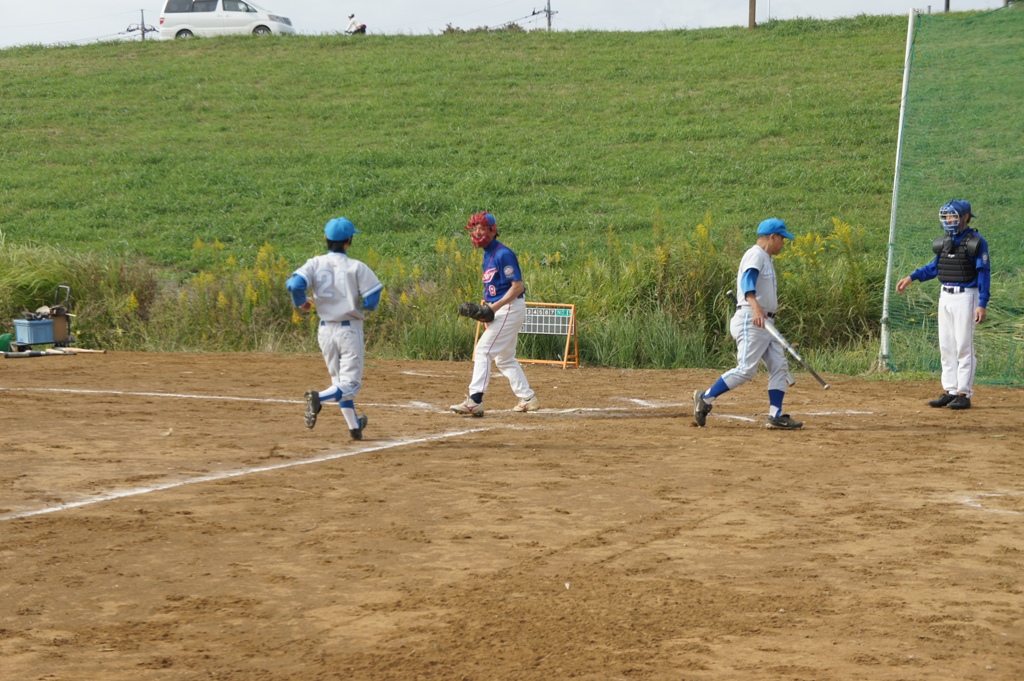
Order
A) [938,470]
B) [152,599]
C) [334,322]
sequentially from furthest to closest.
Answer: [334,322], [938,470], [152,599]

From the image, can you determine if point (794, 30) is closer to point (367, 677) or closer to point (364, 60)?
point (364, 60)

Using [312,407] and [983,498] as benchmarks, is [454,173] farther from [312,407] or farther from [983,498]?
[983,498]

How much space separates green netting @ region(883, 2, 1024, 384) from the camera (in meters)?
14.4

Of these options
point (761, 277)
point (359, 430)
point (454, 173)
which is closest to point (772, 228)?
point (761, 277)

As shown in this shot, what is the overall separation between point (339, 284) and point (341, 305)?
164 mm

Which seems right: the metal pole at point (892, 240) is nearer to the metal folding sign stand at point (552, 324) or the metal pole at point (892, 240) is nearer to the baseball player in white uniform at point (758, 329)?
the metal folding sign stand at point (552, 324)

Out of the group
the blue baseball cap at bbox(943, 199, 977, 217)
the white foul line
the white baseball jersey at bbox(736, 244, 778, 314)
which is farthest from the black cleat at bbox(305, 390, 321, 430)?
the blue baseball cap at bbox(943, 199, 977, 217)

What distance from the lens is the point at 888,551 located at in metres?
6.13

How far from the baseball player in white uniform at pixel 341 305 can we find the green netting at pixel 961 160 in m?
7.62

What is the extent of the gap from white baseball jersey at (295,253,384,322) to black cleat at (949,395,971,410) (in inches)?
228

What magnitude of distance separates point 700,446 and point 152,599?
494 cm

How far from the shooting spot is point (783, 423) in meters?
9.95

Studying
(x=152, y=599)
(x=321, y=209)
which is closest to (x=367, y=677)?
(x=152, y=599)

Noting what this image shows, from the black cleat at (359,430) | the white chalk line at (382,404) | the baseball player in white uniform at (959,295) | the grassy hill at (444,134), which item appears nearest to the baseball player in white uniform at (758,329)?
the white chalk line at (382,404)
